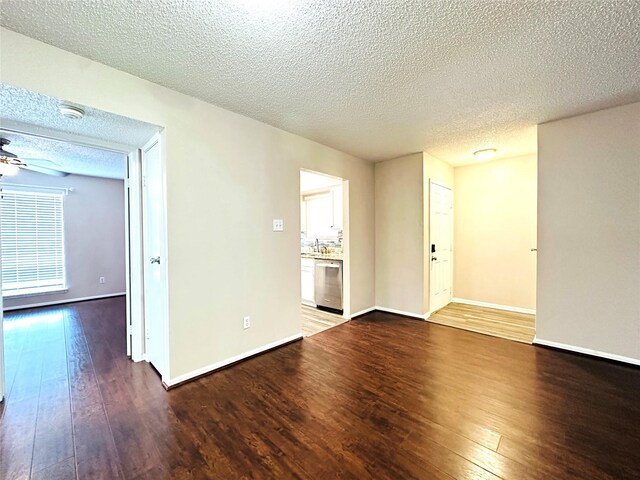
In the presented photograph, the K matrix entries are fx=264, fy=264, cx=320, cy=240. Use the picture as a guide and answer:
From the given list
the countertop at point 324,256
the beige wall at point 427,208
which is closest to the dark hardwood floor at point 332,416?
the beige wall at point 427,208

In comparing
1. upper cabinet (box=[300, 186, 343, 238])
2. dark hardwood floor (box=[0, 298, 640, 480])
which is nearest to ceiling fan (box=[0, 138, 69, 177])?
dark hardwood floor (box=[0, 298, 640, 480])

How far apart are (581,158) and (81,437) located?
5.01 m

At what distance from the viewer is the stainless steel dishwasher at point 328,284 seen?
436 centimetres

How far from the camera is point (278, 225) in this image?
314 centimetres

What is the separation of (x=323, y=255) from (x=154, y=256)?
107 inches

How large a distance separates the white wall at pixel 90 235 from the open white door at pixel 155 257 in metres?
4.01

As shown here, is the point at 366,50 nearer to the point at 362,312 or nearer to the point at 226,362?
the point at 226,362

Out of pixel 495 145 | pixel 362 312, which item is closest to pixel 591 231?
pixel 495 145

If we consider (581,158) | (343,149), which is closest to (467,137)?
(581,158)

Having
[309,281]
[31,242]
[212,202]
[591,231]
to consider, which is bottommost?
[309,281]

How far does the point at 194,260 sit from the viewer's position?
2.45m

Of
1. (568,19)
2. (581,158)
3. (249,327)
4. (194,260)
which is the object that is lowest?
(249,327)

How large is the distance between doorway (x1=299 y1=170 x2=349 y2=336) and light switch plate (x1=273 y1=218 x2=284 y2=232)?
43 cm

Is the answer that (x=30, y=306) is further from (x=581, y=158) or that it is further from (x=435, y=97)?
(x=581, y=158)
